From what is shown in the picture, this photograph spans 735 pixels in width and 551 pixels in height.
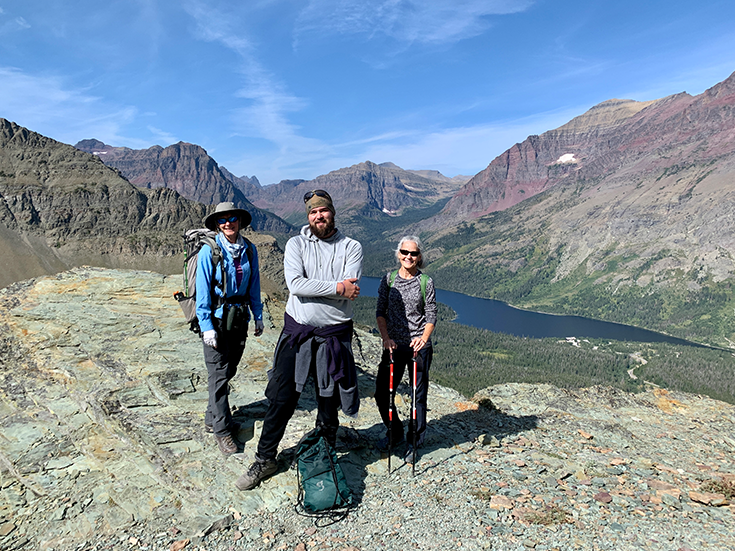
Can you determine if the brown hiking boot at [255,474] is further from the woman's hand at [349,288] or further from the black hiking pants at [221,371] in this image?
the woman's hand at [349,288]

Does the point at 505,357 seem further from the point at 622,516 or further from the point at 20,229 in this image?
the point at 20,229

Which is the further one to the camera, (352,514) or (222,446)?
(222,446)

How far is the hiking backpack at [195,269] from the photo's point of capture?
5859mm

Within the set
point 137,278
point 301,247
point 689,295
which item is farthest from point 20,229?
point 689,295

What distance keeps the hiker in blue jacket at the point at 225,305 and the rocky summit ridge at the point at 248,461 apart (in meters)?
0.82

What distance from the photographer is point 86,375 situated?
8641mm

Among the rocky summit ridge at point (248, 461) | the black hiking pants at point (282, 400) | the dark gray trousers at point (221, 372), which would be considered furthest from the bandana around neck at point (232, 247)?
the rocky summit ridge at point (248, 461)

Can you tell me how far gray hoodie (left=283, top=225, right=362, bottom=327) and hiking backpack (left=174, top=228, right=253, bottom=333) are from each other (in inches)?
45.7

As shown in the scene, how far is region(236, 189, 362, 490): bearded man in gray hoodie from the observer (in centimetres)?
524

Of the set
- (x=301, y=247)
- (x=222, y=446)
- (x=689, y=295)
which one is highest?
(x=301, y=247)

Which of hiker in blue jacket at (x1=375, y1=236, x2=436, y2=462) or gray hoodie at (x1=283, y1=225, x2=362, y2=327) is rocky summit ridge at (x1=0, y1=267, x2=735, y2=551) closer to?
hiker in blue jacket at (x1=375, y1=236, x2=436, y2=462)

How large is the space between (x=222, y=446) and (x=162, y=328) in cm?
559

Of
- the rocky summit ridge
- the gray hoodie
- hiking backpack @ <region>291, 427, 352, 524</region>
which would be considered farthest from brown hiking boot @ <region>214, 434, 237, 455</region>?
the gray hoodie

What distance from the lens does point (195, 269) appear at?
237 inches
